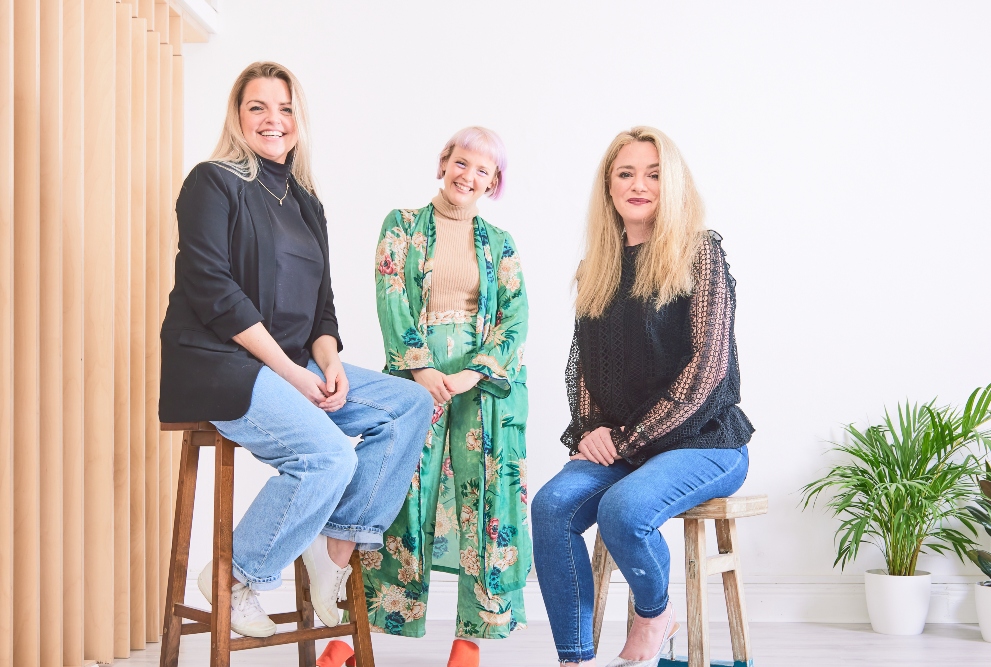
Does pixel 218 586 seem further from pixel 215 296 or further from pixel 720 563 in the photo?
pixel 720 563

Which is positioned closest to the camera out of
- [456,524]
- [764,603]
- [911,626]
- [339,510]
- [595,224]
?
[339,510]

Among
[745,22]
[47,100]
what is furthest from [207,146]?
[745,22]

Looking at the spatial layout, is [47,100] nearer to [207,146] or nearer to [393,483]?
[207,146]

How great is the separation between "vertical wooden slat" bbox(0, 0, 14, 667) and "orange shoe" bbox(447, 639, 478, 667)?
110cm

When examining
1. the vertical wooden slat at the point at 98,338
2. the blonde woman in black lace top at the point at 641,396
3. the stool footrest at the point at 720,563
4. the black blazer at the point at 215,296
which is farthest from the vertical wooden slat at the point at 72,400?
the stool footrest at the point at 720,563

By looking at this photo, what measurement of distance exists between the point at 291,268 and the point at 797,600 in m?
2.19

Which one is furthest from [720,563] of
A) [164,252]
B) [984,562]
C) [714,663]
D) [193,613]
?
[164,252]

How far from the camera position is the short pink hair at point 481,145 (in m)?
2.51

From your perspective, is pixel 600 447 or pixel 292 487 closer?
pixel 292 487

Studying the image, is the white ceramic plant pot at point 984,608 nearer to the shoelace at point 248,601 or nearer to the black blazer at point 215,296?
the shoelace at point 248,601

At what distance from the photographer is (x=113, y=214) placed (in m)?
2.66

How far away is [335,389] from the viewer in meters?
2.10

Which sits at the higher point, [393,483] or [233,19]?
[233,19]

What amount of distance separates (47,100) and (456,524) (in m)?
1.58
